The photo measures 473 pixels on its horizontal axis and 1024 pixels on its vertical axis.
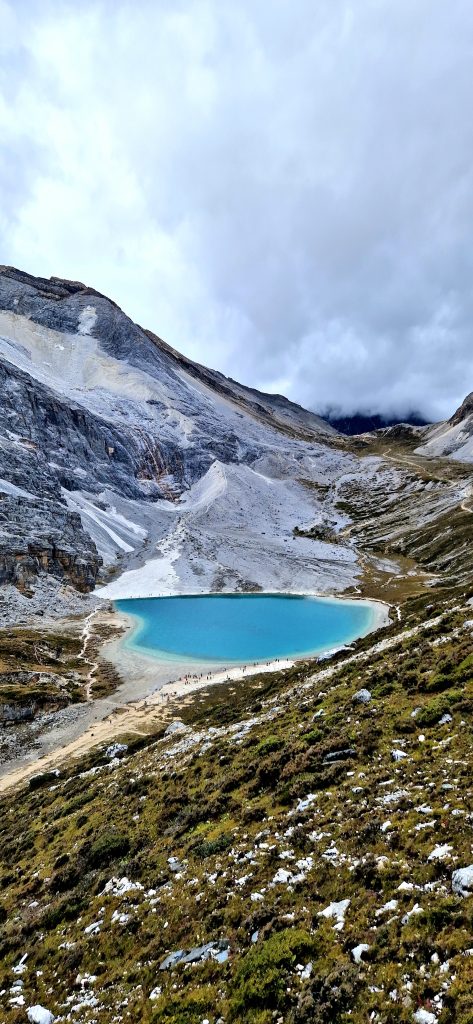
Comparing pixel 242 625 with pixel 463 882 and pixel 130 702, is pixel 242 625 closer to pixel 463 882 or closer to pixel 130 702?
pixel 130 702

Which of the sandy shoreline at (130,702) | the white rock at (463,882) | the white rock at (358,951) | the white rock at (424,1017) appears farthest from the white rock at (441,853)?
the sandy shoreline at (130,702)

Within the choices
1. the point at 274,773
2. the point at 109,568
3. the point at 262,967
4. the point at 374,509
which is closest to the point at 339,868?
the point at 262,967

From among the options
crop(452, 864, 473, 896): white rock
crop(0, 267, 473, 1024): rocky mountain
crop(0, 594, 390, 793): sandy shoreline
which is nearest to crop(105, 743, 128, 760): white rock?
crop(0, 267, 473, 1024): rocky mountain

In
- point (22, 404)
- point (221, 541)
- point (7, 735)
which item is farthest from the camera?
point (22, 404)

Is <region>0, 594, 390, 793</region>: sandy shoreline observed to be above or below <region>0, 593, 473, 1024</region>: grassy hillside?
below

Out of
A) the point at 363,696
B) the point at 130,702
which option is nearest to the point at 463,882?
the point at 363,696

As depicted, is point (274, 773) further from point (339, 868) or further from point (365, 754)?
point (339, 868)

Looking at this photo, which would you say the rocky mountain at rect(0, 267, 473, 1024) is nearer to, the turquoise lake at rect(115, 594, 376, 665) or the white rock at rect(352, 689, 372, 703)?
the white rock at rect(352, 689, 372, 703)
